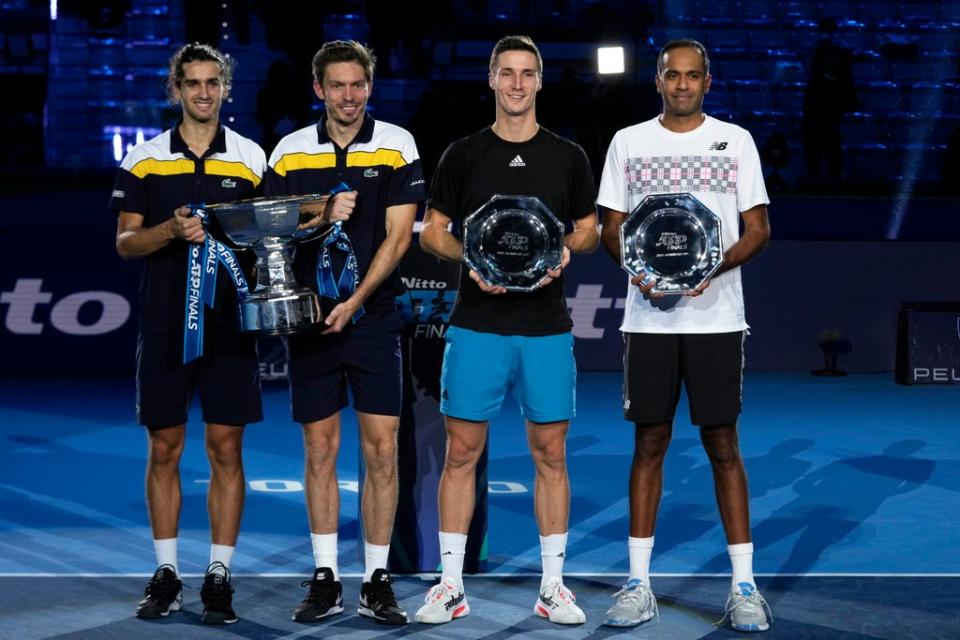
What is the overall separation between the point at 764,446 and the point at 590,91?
5.71m

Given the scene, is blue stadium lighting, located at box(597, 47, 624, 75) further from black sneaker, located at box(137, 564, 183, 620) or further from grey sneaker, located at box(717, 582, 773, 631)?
black sneaker, located at box(137, 564, 183, 620)

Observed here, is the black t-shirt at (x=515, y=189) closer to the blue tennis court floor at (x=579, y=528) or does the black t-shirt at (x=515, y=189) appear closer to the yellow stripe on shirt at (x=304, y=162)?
the yellow stripe on shirt at (x=304, y=162)

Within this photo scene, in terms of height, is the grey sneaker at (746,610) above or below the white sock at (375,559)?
below

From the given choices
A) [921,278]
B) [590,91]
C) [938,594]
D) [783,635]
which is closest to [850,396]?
[921,278]

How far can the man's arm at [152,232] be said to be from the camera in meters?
4.31

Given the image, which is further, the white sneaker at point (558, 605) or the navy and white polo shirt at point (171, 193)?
the navy and white polo shirt at point (171, 193)

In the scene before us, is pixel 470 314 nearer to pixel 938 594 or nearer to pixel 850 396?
pixel 938 594

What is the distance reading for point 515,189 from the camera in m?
4.48

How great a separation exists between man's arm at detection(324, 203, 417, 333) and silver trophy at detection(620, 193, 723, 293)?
72cm

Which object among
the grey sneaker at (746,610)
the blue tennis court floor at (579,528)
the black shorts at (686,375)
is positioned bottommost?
the blue tennis court floor at (579,528)

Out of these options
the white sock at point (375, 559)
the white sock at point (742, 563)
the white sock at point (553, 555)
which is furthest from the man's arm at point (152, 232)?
the white sock at point (742, 563)

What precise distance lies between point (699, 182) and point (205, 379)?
5.73ft

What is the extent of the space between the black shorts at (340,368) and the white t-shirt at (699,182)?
0.83m

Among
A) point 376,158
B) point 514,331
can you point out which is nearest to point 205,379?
point 376,158
